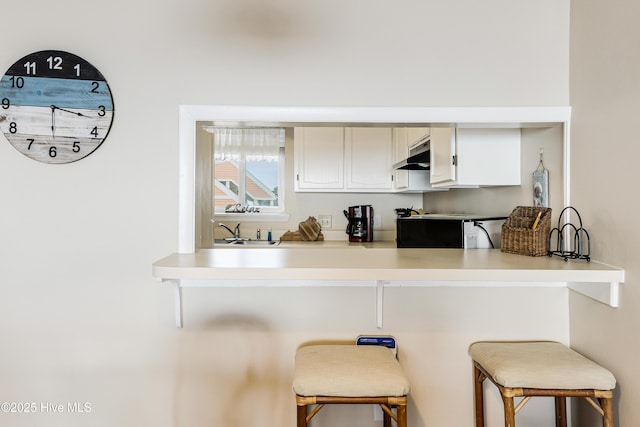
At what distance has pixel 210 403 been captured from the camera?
5.43 feet

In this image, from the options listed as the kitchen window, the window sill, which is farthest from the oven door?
the kitchen window

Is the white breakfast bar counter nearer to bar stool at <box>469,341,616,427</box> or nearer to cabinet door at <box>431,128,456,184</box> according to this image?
bar stool at <box>469,341,616,427</box>

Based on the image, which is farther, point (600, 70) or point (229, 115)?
point (229, 115)

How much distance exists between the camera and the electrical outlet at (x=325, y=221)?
13.3 ft

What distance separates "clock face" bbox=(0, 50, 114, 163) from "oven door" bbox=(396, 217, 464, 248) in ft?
5.35

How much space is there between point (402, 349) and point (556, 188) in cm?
92

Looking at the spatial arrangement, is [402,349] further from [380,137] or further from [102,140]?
[380,137]

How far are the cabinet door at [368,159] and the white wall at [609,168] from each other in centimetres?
209

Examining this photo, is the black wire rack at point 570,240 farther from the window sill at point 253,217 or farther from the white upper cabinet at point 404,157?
the window sill at point 253,217

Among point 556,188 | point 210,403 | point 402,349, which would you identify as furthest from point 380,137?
point 210,403

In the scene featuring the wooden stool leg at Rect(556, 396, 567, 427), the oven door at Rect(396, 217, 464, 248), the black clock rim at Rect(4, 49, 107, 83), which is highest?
the black clock rim at Rect(4, 49, 107, 83)

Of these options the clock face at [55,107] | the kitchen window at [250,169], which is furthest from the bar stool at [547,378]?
the kitchen window at [250,169]

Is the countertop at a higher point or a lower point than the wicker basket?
lower

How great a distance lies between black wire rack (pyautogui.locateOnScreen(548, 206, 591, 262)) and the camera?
1.49 meters
